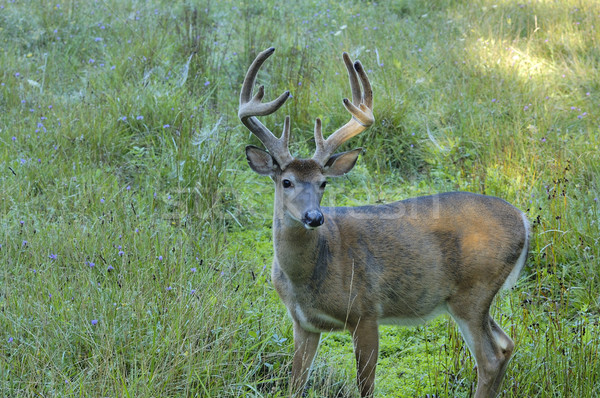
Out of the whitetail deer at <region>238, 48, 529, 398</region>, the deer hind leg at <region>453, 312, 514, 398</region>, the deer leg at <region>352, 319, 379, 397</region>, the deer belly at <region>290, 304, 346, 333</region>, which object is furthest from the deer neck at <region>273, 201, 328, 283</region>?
the deer hind leg at <region>453, 312, 514, 398</region>

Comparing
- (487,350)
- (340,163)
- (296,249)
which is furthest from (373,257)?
(487,350)

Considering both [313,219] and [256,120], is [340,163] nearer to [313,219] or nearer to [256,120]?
[256,120]

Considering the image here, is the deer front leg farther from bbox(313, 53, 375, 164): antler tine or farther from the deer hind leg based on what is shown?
bbox(313, 53, 375, 164): antler tine

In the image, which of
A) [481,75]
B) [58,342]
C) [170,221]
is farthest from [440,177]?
[58,342]

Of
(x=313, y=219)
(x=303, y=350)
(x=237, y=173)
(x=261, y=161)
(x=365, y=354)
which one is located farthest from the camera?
(x=237, y=173)

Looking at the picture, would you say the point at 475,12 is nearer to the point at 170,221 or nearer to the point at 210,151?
the point at 210,151

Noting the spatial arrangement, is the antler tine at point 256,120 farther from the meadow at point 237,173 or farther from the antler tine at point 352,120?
the meadow at point 237,173

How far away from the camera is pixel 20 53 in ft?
24.6

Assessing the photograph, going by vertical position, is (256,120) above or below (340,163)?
above

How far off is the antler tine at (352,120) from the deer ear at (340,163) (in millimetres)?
51

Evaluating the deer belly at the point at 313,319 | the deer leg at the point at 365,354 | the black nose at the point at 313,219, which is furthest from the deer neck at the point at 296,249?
the deer leg at the point at 365,354

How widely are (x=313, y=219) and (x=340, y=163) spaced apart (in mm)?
711

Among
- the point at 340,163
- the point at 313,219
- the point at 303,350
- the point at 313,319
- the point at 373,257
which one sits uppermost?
the point at 340,163

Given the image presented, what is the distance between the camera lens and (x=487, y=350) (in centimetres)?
387
